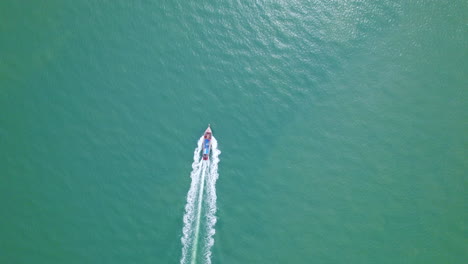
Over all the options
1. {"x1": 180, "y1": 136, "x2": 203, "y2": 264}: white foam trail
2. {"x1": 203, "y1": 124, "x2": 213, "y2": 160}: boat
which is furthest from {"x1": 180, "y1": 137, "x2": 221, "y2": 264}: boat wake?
{"x1": 203, "y1": 124, "x2": 213, "y2": 160}: boat

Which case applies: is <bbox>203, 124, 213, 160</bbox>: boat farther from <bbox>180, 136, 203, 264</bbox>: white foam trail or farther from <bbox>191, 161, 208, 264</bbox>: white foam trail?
<bbox>191, 161, 208, 264</bbox>: white foam trail

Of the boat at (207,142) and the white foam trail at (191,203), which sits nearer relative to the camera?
the white foam trail at (191,203)

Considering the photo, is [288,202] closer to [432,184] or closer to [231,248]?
[231,248]

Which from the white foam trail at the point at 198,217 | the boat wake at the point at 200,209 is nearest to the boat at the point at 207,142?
the boat wake at the point at 200,209

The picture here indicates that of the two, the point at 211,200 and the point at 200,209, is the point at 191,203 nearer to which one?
the point at 200,209

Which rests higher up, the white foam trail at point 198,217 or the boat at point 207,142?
the boat at point 207,142

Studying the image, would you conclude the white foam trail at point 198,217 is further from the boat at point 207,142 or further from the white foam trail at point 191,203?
the boat at point 207,142

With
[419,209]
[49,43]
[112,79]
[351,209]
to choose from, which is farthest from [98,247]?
[419,209]
